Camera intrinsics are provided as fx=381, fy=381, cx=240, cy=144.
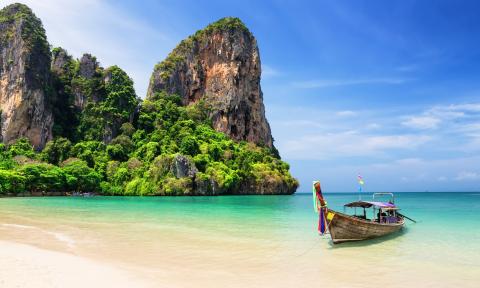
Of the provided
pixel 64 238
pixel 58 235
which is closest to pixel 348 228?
pixel 64 238

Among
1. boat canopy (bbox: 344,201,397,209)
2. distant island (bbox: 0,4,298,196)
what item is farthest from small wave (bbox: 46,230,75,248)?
distant island (bbox: 0,4,298,196)

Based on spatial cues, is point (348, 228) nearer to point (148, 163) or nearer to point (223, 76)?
point (148, 163)

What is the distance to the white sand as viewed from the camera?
8.07 meters

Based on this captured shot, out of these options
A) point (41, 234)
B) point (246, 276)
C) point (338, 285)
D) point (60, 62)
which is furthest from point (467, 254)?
point (60, 62)

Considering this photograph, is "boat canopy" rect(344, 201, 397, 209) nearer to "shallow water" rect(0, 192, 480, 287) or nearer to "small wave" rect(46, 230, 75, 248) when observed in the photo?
"shallow water" rect(0, 192, 480, 287)

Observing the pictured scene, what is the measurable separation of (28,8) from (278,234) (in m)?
75.6

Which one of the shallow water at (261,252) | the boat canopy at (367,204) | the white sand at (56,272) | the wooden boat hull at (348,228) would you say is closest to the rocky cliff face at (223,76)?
the boat canopy at (367,204)

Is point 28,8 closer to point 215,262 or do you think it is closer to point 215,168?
point 215,168

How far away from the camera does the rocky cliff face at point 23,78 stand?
67.4 metres

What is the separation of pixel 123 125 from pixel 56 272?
217ft

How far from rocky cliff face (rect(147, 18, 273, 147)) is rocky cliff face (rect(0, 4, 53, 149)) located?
24665 millimetres

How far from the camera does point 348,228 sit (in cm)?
1430

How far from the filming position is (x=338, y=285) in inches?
352

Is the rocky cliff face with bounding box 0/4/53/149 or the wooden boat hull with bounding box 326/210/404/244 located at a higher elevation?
the rocky cliff face with bounding box 0/4/53/149
